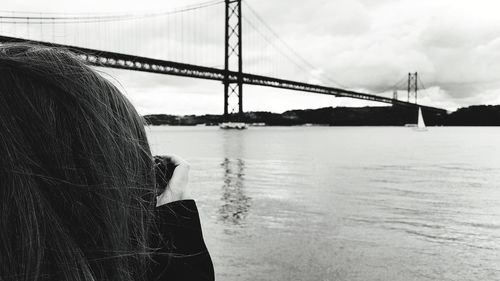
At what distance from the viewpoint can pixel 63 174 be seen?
632mm

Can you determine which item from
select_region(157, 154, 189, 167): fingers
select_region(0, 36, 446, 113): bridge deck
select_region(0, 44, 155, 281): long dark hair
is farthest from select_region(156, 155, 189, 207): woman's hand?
select_region(0, 36, 446, 113): bridge deck

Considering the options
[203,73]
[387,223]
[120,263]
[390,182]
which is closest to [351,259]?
[387,223]

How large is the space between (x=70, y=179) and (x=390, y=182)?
42.1 ft

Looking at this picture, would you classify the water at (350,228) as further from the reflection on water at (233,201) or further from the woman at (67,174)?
the woman at (67,174)

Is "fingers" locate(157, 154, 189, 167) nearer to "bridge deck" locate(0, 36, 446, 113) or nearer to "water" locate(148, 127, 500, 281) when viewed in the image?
"water" locate(148, 127, 500, 281)

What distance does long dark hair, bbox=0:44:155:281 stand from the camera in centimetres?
59

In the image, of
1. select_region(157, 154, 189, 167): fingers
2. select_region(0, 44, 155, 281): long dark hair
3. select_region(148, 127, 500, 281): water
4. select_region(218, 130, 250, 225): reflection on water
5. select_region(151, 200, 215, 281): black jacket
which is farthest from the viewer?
select_region(218, 130, 250, 225): reflection on water

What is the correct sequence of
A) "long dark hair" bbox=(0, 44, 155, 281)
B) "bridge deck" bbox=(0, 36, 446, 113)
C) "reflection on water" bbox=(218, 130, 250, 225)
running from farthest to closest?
"bridge deck" bbox=(0, 36, 446, 113) < "reflection on water" bbox=(218, 130, 250, 225) < "long dark hair" bbox=(0, 44, 155, 281)

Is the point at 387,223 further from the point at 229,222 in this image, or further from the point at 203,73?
the point at 203,73

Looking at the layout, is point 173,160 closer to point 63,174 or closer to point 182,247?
point 182,247

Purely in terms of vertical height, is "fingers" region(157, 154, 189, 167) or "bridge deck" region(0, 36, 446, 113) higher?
"bridge deck" region(0, 36, 446, 113)

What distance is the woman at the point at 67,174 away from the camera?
1.92 ft

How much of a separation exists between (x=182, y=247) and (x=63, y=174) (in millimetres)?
273

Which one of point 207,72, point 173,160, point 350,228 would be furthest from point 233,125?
point 173,160
